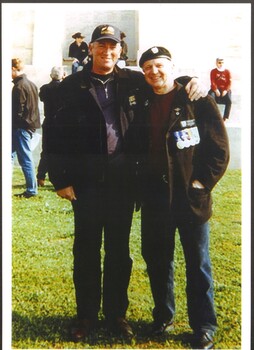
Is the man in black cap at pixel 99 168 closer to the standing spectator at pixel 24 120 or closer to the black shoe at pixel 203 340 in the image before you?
the standing spectator at pixel 24 120

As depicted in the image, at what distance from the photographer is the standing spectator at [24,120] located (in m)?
3.71

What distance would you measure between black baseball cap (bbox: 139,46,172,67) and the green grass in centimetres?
101

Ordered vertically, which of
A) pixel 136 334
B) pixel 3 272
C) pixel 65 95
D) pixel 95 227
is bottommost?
pixel 136 334

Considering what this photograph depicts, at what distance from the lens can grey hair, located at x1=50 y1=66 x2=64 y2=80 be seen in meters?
3.66

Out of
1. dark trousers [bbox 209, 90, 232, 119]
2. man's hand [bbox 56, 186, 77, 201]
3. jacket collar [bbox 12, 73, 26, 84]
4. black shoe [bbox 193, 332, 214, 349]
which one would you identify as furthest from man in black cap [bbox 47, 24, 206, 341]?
black shoe [bbox 193, 332, 214, 349]

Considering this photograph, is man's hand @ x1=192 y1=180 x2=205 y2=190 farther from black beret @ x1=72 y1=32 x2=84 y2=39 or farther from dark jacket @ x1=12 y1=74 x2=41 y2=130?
black beret @ x1=72 y1=32 x2=84 y2=39

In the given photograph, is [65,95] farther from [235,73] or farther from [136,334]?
[136,334]

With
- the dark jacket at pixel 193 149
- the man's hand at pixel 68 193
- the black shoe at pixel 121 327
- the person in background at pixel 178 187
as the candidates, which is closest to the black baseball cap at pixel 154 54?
the person in background at pixel 178 187

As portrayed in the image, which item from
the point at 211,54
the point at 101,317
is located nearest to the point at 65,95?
the point at 211,54

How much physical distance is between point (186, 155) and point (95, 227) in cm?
86

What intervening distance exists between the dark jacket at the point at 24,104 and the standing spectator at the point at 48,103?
0.26 feet

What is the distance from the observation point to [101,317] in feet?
11.9

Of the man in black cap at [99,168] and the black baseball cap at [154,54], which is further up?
the black baseball cap at [154,54]

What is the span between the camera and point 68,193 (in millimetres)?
3609
